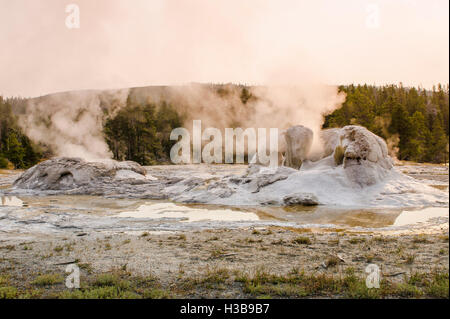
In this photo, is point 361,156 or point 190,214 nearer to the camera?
point 190,214

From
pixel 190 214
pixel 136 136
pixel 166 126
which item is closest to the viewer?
pixel 190 214

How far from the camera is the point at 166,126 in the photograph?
196 ft

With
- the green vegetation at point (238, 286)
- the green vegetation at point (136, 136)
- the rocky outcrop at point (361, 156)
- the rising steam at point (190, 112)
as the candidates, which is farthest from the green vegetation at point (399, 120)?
the green vegetation at point (238, 286)

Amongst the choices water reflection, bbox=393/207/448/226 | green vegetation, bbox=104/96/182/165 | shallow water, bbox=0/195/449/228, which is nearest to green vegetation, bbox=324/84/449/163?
water reflection, bbox=393/207/448/226

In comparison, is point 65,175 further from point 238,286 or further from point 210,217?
point 238,286

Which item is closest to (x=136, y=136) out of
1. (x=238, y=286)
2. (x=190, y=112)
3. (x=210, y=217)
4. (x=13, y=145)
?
(x=190, y=112)

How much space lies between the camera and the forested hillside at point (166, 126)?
37.1 meters

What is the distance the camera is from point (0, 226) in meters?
8.82

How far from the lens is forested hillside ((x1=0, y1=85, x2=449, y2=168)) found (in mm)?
37125

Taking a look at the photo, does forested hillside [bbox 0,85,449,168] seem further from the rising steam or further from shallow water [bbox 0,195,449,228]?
shallow water [bbox 0,195,449,228]

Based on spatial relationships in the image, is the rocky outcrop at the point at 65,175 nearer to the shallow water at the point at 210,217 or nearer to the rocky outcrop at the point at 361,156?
the shallow water at the point at 210,217
